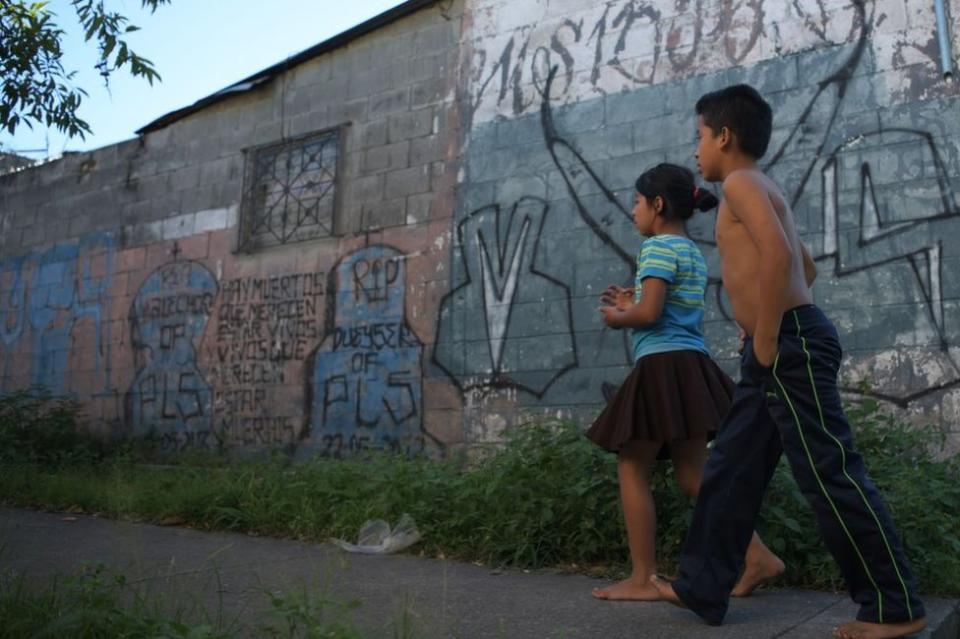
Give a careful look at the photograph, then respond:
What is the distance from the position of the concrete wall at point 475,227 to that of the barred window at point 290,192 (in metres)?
0.13

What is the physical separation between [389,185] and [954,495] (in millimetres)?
4953

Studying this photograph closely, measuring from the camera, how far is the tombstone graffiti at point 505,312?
22.1 ft

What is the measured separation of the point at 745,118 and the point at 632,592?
153 cm

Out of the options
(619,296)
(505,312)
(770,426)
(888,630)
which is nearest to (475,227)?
(505,312)

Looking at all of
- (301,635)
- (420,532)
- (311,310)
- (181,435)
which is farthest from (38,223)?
(301,635)

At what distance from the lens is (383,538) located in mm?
4449

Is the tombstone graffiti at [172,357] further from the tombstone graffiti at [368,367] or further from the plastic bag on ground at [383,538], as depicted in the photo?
the plastic bag on ground at [383,538]

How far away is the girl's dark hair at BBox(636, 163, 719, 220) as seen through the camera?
3361 mm

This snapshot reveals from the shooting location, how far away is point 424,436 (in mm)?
7195

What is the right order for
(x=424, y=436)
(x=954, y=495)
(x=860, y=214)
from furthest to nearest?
(x=424, y=436) → (x=860, y=214) → (x=954, y=495)

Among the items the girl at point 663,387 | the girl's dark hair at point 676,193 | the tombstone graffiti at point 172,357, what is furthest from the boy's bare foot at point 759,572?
the tombstone graffiti at point 172,357

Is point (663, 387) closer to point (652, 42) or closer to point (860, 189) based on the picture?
point (860, 189)

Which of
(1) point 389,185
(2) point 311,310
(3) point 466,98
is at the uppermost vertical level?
(3) point 466,98

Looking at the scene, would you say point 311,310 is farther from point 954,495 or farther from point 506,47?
point 954,495
